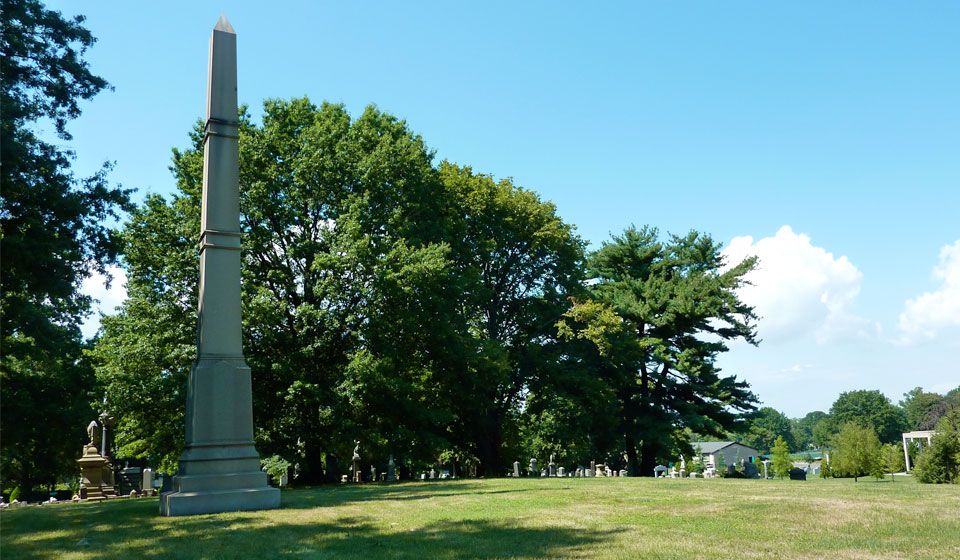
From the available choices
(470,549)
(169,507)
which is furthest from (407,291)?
(470,549)

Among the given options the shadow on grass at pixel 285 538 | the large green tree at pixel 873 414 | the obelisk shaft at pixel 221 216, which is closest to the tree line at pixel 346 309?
the obelisk shaft at pixel 221 216

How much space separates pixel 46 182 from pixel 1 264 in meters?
2.58

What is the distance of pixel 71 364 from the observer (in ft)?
103

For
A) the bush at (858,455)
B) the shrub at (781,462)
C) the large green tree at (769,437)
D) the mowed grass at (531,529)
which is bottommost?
the large green tree at (769,437)

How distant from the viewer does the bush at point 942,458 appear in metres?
24.2

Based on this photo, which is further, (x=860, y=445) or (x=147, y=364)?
(x=860, y=445)

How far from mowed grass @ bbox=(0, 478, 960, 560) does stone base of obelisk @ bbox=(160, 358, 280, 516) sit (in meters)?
0.59

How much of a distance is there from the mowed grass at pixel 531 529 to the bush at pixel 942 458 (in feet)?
45.4

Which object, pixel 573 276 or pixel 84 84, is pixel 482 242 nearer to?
pixel 573 276

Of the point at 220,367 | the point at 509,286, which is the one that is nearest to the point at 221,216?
the point at 220,367

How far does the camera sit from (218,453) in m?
12.7

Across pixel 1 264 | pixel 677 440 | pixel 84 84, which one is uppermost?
pixel 84 84

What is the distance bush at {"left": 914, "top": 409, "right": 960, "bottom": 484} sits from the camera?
24.2m

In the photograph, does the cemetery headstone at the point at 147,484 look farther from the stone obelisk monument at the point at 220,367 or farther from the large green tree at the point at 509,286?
the stone obelisk monument at the point at 220,367
